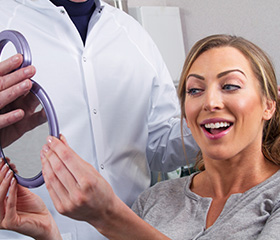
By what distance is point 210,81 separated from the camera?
3.87 feet

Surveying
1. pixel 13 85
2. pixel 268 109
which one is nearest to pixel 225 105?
pixel 268 109

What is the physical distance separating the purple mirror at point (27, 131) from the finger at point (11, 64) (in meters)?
0.01

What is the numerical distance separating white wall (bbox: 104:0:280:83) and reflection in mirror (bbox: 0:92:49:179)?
231cm

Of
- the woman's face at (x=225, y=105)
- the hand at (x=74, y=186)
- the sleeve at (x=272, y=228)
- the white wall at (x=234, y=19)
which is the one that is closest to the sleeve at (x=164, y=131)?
the woman's face at (x=225, y=105)

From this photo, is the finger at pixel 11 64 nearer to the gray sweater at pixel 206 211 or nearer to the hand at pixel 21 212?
the hand at pixel 21 212

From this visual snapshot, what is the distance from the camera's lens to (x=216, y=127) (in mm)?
1137

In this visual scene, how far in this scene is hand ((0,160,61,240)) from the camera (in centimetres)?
97

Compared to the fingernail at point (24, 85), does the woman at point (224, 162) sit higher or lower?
lower

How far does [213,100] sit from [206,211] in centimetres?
31

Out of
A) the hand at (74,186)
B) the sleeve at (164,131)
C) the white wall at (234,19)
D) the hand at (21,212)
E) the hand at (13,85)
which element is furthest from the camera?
the white wall at (234,19)

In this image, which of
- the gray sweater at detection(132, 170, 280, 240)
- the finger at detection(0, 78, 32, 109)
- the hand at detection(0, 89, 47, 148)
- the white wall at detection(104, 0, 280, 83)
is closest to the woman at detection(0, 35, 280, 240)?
the gray sweater at detection(132, 170, 280, 240)

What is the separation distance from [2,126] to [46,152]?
0.18 meters

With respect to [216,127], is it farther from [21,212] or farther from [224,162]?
[21,212]

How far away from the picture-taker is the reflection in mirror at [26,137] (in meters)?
0.93
